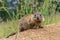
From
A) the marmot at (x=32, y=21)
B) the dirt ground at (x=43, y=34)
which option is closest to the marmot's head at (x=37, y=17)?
the marmot at (x=32, y=21)

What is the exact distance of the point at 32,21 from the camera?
7949mm

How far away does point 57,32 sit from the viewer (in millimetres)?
7027

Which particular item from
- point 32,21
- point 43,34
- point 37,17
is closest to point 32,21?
point 32,21

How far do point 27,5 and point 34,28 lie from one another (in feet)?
3.55

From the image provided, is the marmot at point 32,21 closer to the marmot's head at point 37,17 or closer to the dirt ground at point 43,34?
the marmot's head at point 37,17

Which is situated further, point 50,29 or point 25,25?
point 25,25

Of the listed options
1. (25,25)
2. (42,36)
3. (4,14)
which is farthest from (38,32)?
(4,14)

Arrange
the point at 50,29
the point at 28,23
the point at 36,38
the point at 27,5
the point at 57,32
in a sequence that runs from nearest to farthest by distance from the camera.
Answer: the point at 36,38
the point at 57,32
the point at 50,29
the point at 28,23
the point at 27,5

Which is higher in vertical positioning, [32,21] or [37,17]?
[37,17]

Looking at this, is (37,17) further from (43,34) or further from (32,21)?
(43,34)

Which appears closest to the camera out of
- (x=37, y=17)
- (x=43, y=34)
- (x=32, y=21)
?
(x=43, y=34)

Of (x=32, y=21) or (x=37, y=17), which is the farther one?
(x=32, y=21)

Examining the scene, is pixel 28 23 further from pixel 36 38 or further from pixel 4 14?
pixel 4 14

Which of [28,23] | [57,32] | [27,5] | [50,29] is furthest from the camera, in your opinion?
[27,5]
